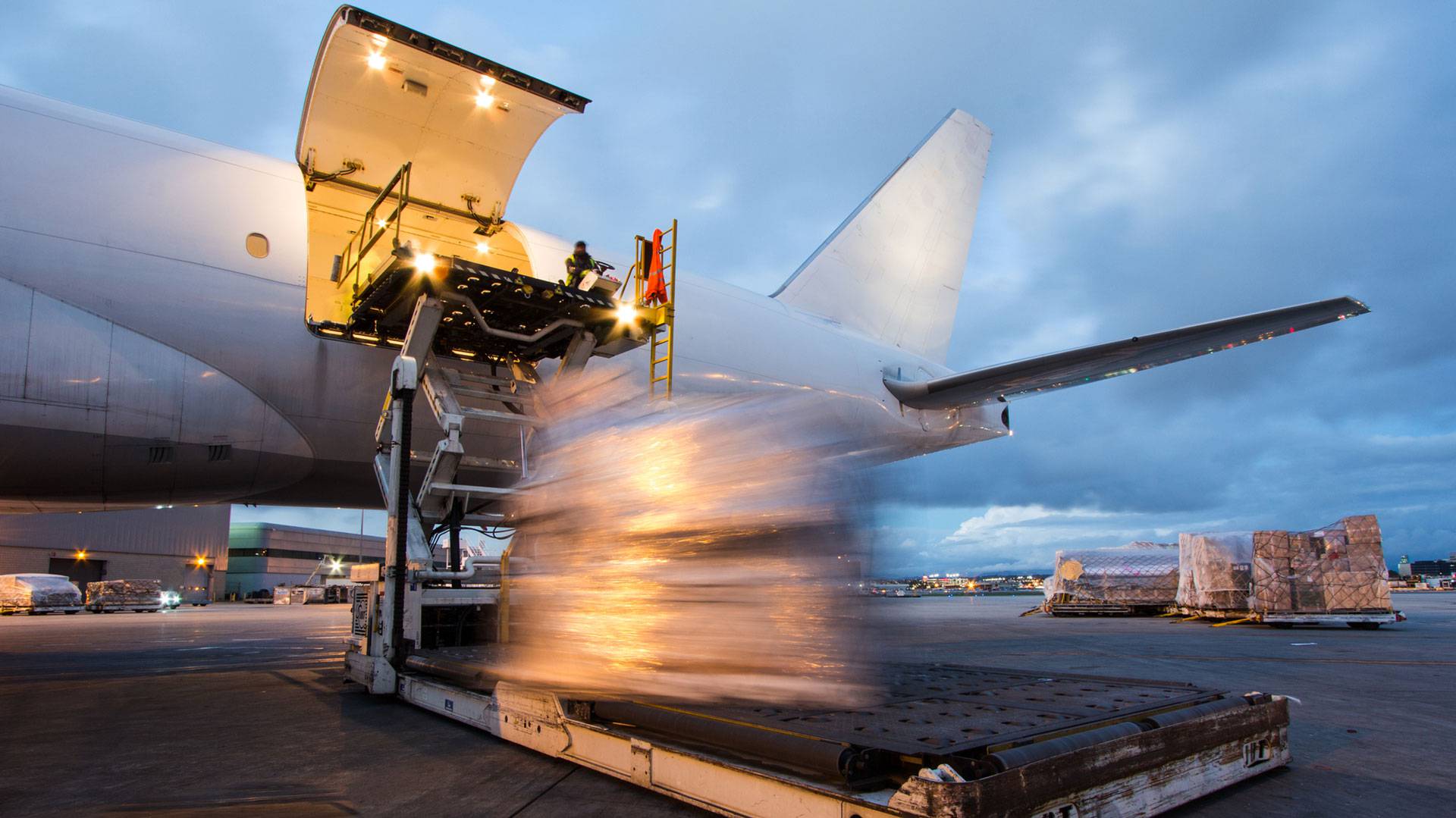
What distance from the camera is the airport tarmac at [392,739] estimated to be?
3.22 metres

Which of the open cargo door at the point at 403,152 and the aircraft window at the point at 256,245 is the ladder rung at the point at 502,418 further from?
the aircraft window at the point at 256,245

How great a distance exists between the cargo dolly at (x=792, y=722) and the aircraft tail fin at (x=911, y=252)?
23.9ft

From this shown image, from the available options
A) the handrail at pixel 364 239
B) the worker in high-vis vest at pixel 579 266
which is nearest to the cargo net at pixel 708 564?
the worker in high-vis vest at pixel 579 266

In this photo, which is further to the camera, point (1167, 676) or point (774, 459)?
point (1167, 676)

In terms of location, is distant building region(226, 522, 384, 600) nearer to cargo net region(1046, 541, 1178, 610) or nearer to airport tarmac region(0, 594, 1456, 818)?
cargo net region(1046, 541, 1178, 610)

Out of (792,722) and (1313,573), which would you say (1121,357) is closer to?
(792,722)

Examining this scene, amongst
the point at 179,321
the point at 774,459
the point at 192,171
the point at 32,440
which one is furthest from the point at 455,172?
the point at 774,459

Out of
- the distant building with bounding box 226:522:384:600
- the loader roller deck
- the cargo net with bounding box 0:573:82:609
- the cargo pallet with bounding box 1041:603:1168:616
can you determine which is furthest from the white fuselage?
the distant building with bounding box 226:522:384:600

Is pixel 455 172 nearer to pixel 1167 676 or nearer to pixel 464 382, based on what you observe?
pixel 464 382

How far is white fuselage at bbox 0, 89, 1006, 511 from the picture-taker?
5.94 m

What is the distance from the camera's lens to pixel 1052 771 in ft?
7.80

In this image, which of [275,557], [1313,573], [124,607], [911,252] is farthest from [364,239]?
[275,557]

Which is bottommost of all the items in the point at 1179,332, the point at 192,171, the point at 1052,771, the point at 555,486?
the point at 1052,771

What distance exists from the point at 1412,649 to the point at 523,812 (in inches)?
448
